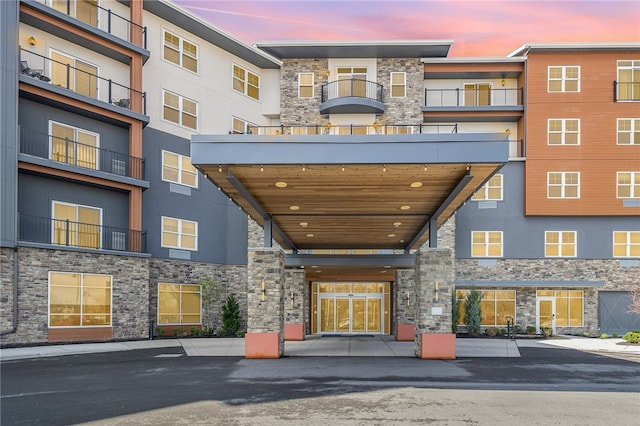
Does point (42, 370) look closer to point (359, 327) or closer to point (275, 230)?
point (275, 230)

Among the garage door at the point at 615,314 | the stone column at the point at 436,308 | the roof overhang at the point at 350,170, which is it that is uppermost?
the roof overhang at the point at 350,170

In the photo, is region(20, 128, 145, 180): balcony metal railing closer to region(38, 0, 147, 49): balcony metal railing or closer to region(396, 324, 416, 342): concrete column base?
region(38, 0, 147, 49): balcony metal railing

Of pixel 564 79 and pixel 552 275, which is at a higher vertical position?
pixel 564 79

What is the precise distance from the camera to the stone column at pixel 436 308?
17922 mm

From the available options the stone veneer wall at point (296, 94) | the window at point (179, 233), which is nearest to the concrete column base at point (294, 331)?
the window at point (179, 233)

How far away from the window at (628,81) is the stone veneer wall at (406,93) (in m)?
11.3

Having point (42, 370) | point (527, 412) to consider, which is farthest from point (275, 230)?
point (527, 412)

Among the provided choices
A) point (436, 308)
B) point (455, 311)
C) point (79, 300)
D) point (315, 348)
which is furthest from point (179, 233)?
point (436, 308)

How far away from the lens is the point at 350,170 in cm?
1348

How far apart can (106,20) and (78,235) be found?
10316mm

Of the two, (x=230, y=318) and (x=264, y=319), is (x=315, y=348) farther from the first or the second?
(x=230, y=318)

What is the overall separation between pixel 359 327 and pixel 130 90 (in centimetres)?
1715

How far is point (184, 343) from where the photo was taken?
24.9 m

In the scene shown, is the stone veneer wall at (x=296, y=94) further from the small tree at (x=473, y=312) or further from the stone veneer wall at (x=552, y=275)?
the small tree at (x=473, y=312)
